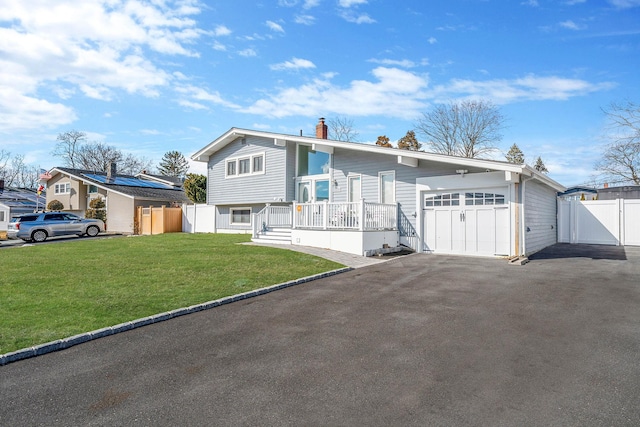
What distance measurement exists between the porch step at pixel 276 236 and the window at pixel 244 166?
5320mm

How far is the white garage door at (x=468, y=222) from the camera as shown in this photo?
12.7 m

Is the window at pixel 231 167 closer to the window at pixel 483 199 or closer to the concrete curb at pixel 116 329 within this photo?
the window at pixel 483 199

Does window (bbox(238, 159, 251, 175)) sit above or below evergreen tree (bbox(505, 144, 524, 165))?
below

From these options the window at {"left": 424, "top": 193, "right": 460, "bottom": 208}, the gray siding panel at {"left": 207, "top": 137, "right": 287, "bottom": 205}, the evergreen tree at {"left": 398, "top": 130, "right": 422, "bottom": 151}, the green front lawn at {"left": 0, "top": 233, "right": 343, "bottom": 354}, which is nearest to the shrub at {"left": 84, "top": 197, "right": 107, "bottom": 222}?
the gray siding panel at {"left": 207, "top": 137, "right": 287, "bottom": 205}

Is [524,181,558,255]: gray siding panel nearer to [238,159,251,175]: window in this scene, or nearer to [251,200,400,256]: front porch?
[251,200,400,256]: front porch

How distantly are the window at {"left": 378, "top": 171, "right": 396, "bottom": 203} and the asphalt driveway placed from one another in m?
8.48

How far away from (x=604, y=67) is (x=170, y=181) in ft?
120

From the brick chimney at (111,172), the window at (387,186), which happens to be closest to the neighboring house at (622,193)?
the window at (387,186)

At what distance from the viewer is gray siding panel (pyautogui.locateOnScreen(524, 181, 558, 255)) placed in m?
13.2

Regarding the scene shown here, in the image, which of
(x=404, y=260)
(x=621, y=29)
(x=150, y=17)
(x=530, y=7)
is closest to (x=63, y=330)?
(x=150, y=17)

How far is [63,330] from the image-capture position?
5.16 m

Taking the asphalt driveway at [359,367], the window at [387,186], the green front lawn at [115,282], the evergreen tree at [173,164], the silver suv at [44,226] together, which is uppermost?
the evergreen tree at [173,164]

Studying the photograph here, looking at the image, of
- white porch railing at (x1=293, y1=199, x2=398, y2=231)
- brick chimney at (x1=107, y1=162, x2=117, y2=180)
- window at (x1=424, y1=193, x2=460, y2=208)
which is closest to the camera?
white porch railing at (x1=293, y1=199, x2=398, y2=231)

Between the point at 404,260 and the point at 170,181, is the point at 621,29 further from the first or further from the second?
the point at 170,181
